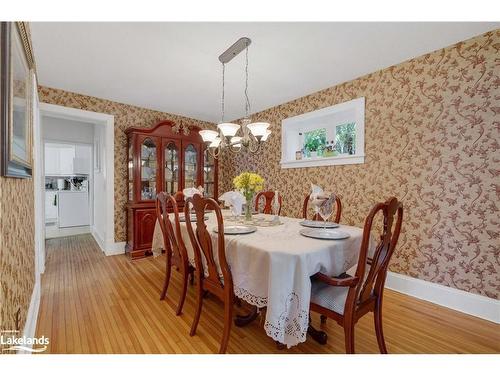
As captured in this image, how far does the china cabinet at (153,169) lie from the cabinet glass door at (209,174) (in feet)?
0.47

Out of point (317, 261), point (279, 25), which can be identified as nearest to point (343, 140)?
point (279, 25)

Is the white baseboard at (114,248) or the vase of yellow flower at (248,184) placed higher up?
the vase of yellow flower at (248,184)

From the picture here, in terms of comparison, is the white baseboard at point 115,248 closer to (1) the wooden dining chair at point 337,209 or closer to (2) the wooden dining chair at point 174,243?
(2) the wooden dining chair at point 174,243

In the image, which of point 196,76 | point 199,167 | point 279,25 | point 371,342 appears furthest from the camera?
point 199,167

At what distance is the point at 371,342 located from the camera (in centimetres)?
158

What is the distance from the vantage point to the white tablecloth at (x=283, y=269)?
3.75ft

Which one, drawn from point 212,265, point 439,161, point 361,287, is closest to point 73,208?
point 212,265

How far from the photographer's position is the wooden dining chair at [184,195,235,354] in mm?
1362

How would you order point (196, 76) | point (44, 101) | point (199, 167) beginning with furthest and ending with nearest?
point (199, 167) < point (44, 101) < point (196, 76)

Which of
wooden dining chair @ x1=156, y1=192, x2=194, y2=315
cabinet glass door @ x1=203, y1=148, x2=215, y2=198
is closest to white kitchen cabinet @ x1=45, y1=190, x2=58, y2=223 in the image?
cabinet glass door @ x1=203, y1=148, x2=215, y2=198

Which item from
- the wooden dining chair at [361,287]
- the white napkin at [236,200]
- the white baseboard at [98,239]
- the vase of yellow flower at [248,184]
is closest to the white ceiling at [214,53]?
the vase of yellow flower at [248,184]

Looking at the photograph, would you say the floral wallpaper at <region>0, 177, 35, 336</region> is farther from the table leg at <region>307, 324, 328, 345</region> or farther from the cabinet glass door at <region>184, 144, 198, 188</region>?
the cabinet glass door at <region>184, 144, 198, 188</region>

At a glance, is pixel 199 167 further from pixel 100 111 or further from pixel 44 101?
pixel 44 101
